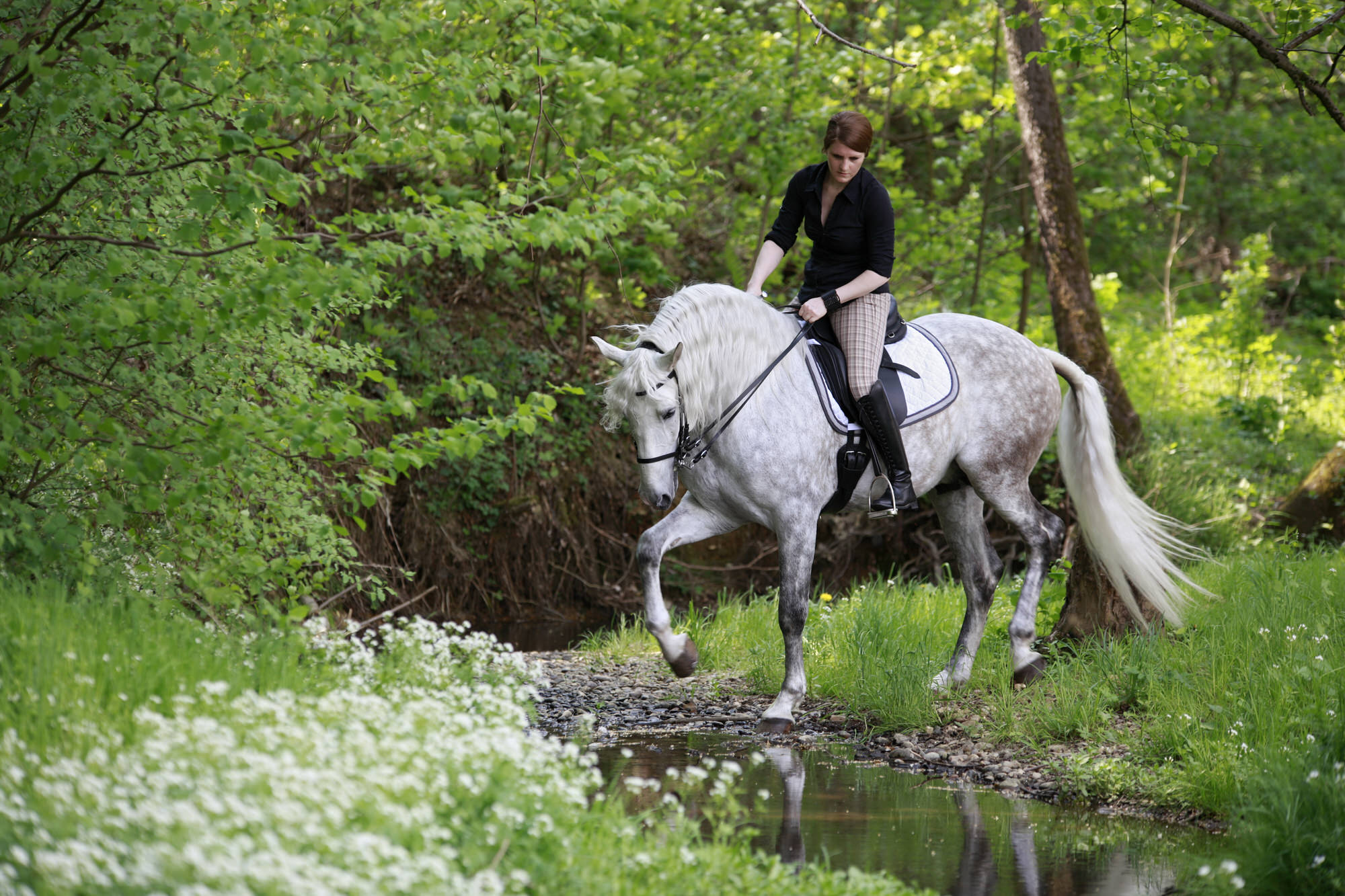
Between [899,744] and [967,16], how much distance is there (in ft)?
35.2

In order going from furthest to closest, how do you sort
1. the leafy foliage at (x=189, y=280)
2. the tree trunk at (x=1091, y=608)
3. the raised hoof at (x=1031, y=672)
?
1. the tree trunk at (x=1091, y=608)
2. the raised hoof at (x=1031, y=672)
3. the leafy foliage at (x=189, y=280)

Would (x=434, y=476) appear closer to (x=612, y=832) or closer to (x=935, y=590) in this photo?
(x=935, y=590)

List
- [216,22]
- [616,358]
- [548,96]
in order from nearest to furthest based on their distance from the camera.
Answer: [216,22] < [616,358] < [548,96]

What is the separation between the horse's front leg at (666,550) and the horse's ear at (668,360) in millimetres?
834

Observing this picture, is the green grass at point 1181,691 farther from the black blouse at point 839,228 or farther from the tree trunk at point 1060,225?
the tree trunk at point 1060,225

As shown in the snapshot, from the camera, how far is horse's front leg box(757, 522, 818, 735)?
19.9 feet

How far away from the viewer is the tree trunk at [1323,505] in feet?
31.8

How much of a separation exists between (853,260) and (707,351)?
3.64 feet

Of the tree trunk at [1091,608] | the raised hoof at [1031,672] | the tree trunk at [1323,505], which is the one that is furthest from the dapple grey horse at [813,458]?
the tree trunk at [1323,505]

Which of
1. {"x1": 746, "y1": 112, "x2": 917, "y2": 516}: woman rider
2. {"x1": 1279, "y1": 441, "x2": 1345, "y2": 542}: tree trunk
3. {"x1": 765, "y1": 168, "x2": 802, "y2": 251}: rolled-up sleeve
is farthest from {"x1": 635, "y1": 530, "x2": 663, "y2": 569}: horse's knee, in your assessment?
{"x1": 1279, "y1": 441, "x2": 1345, "y2": 542}: tree trunk

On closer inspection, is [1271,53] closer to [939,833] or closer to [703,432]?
[703,432]

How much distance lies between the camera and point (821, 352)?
624cm

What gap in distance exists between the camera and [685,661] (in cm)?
602

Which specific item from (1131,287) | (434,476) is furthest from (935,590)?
(1131,287)
